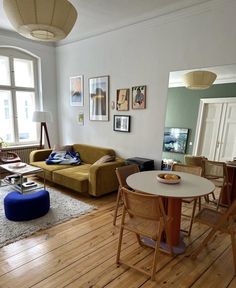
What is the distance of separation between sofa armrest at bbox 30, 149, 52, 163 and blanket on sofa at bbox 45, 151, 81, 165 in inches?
10.3

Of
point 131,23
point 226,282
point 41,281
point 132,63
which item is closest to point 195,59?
point 132,63

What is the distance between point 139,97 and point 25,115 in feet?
10.4

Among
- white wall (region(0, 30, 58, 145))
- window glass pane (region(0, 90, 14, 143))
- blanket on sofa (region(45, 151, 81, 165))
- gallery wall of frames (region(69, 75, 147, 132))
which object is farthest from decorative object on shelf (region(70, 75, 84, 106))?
window glass pane (region(0, 90, 14, 143))

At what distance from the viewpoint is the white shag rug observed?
8.35 ft

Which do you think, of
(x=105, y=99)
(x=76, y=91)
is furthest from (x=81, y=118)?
(x=105, y=99)

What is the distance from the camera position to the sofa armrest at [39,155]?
477 cm

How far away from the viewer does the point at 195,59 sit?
3.23m

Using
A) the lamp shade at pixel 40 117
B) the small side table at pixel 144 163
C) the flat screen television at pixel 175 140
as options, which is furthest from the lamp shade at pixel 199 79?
the lamp shade at pixel 40 117

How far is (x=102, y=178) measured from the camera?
359 centimetres

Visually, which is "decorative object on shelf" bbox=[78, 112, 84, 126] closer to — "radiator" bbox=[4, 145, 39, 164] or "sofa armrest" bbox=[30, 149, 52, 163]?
"sofa armrest" bbox=[30, 149, 52, 163]

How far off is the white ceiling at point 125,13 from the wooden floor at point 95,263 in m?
2.28

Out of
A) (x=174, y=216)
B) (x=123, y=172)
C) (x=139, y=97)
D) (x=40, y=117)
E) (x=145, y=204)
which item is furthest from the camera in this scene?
(x=40, y=117)

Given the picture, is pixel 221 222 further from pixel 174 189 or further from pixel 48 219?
pixel 48 219

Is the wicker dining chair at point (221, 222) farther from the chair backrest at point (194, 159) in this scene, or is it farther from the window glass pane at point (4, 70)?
the window glass pane at point (4, 70)
